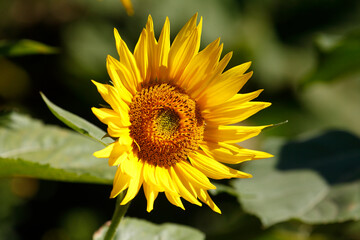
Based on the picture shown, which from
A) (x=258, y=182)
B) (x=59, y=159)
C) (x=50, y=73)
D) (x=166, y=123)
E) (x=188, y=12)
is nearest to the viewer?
(x=166, y=123)

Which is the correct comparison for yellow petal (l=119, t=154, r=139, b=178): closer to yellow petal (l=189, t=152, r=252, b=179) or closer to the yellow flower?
the yellow flower

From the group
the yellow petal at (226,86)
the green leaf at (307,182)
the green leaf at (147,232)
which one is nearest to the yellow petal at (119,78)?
the yellow petal at (226,86)

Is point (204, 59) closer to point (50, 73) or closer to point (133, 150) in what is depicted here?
point (133, 150)

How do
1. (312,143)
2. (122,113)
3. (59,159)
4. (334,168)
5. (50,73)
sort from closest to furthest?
1. (122,113)
2. (59,159)
3. (334,168)
4. (312,143)
5. (50,73)

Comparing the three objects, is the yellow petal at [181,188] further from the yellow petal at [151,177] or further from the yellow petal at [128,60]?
the yellow petal at [128,60]

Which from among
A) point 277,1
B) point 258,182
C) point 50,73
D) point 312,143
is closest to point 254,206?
point 258,182

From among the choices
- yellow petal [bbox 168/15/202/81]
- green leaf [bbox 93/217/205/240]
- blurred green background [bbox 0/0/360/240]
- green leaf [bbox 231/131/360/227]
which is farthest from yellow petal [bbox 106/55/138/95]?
blurred green background [bbox 0/0/360/240]
